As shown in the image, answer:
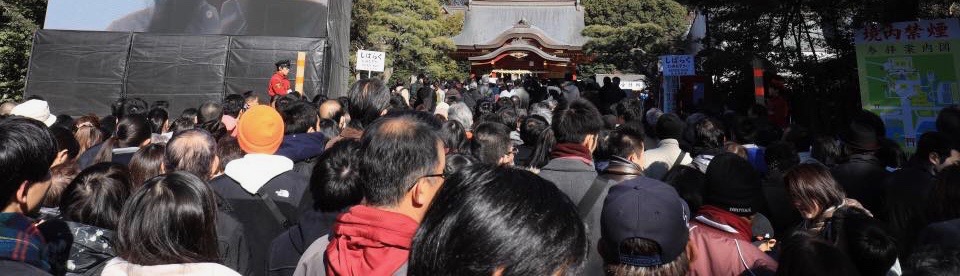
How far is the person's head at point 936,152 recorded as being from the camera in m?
3.35

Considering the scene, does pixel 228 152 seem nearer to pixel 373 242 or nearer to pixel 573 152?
pixel 573 152

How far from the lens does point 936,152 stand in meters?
3.41

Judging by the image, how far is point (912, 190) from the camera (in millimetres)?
3225

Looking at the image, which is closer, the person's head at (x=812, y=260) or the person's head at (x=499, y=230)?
the person's head at (x=499, y=230)

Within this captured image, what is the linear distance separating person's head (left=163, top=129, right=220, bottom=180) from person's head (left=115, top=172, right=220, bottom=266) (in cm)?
91

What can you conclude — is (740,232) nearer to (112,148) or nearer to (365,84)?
(365,84)

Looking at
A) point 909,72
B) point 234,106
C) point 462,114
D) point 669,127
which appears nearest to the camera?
point 669,127

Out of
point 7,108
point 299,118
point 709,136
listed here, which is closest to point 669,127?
point 709,136

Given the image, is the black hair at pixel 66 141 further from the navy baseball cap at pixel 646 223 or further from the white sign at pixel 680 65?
the white sign at pixel 680 65

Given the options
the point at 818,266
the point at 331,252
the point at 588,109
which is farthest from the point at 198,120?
the point at 818,266

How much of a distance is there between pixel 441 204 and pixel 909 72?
698 cm

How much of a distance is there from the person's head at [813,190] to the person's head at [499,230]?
1.99m

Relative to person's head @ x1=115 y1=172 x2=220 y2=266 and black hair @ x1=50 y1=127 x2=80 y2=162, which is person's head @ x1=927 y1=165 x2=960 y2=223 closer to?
person's head @ x1=115 y1=172 x2=220 y2=266

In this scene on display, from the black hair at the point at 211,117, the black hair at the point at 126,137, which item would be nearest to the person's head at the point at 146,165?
the black hair at the point at 126,137
